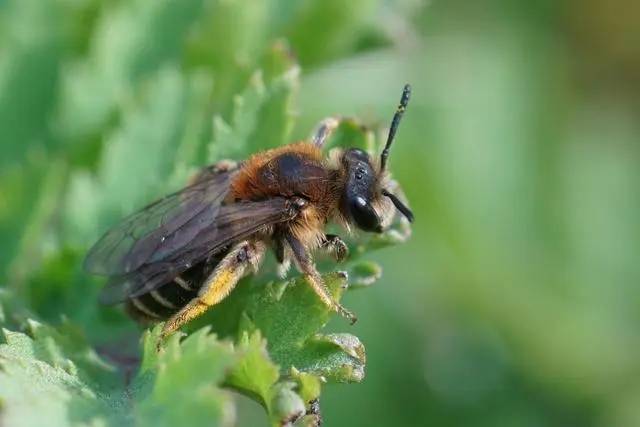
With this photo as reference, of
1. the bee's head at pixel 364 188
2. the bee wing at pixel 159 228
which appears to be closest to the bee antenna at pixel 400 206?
the bee's head at pixel 364 188

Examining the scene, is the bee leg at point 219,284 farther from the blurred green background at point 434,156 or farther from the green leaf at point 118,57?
the green leaf at point 118,57

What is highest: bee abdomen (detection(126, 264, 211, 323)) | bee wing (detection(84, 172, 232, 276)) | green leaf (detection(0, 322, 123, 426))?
bee wing (detection(84, 172, 232, 276))

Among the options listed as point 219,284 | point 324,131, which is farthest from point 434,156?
point 219,284

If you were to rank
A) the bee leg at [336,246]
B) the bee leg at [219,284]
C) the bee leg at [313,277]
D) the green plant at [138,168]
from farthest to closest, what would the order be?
1. the bee leg at [336,246]
2. the bee leg at [219,284]
3. the bee leg at [313,277]
4. the green plant at [138,168]

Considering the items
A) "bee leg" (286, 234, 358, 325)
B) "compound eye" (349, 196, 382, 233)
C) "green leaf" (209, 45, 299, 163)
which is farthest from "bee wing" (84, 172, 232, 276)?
"compound eye" (349, 196, 382, 233)

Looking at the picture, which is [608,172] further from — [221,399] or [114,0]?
[221,399]

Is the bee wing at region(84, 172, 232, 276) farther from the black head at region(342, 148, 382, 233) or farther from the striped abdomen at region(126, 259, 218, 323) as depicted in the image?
the black head at region(342, 148, 382, 233)
